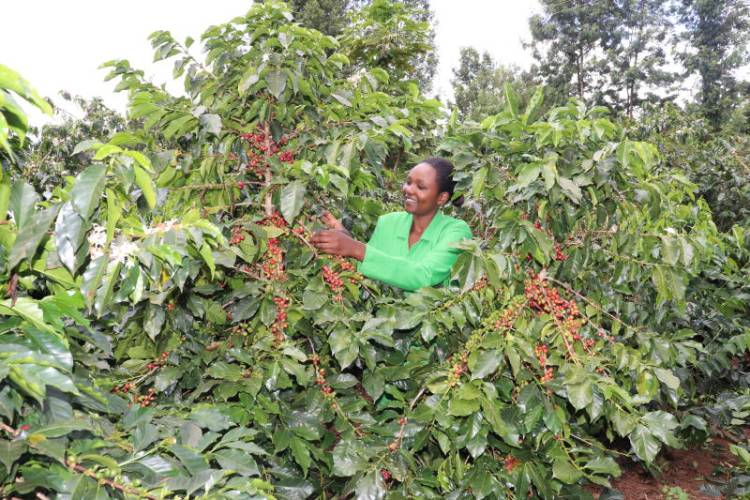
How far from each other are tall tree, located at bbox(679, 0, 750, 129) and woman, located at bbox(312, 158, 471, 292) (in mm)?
30315

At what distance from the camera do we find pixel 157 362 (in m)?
2.05

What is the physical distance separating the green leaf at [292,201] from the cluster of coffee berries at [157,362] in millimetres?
677

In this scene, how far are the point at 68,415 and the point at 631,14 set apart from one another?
119 feet

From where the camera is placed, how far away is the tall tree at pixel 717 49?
94.5 ft

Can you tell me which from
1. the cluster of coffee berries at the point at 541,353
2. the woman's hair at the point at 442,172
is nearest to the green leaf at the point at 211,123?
the woman's hair at the point at 442,172

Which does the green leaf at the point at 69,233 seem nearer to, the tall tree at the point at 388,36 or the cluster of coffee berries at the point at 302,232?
the cluster of coffee berries at the point at 302,232

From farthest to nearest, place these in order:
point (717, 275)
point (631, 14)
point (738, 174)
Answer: point (631, 14), point (738, 174), point (717, 275)

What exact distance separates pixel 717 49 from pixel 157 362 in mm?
35630

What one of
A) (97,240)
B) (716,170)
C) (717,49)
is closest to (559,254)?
(97,240)

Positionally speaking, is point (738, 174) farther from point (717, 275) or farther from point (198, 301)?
point (198, 301)

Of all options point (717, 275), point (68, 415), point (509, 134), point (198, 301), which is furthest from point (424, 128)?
point (68, 415)

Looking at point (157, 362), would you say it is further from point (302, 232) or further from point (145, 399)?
point (302, 232)

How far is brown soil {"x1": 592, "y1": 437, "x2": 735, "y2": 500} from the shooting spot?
12.6ft

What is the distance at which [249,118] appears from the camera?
2254mm
